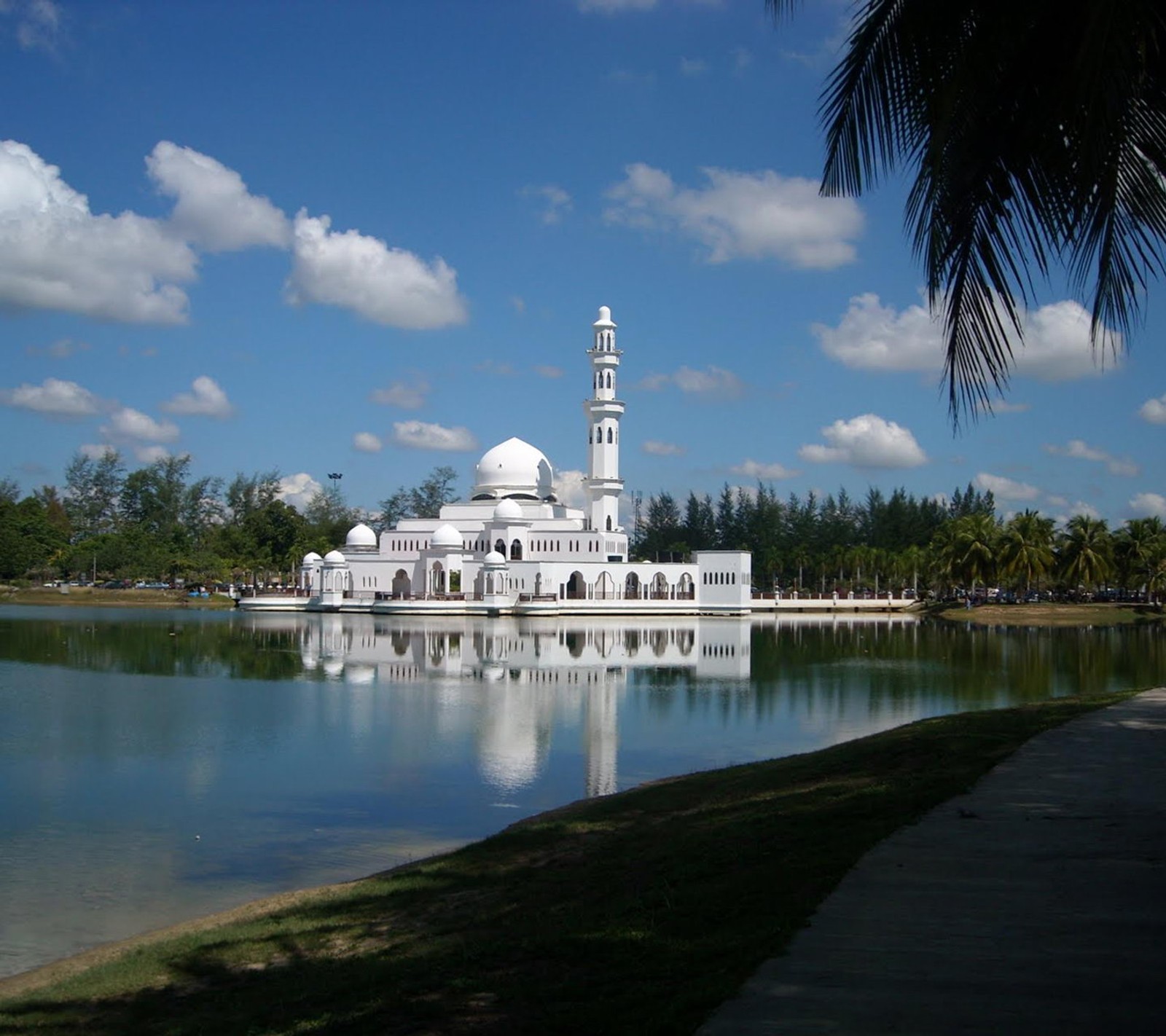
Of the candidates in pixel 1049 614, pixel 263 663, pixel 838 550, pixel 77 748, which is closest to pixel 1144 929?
pixel 77 748

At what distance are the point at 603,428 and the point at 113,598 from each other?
3432 cm

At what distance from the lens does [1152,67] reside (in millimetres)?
6438

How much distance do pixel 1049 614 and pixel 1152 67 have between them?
6119 cm

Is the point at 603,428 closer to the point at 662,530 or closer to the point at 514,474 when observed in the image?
the point at 514,474

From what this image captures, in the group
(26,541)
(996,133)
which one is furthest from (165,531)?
(996,133)

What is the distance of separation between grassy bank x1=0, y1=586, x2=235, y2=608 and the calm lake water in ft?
94.5

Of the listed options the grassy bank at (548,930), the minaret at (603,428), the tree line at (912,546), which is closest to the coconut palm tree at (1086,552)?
the tree line at (912,546)

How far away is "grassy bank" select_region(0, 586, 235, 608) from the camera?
7319cm

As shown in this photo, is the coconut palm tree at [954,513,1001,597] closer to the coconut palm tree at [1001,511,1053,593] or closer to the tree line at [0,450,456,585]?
the coconut palm tree at [1001,511,1053,593]

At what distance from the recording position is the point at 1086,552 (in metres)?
64.8

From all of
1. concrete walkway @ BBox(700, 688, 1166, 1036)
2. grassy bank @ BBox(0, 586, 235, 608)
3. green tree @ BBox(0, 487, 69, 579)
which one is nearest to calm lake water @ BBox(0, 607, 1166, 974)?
concrete walkway @ BBox(700, 688, 1166, 1036)

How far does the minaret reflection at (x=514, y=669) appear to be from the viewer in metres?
19.9

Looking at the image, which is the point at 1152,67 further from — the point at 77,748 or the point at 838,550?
the point at 838,550

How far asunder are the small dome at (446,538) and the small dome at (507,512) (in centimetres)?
272
